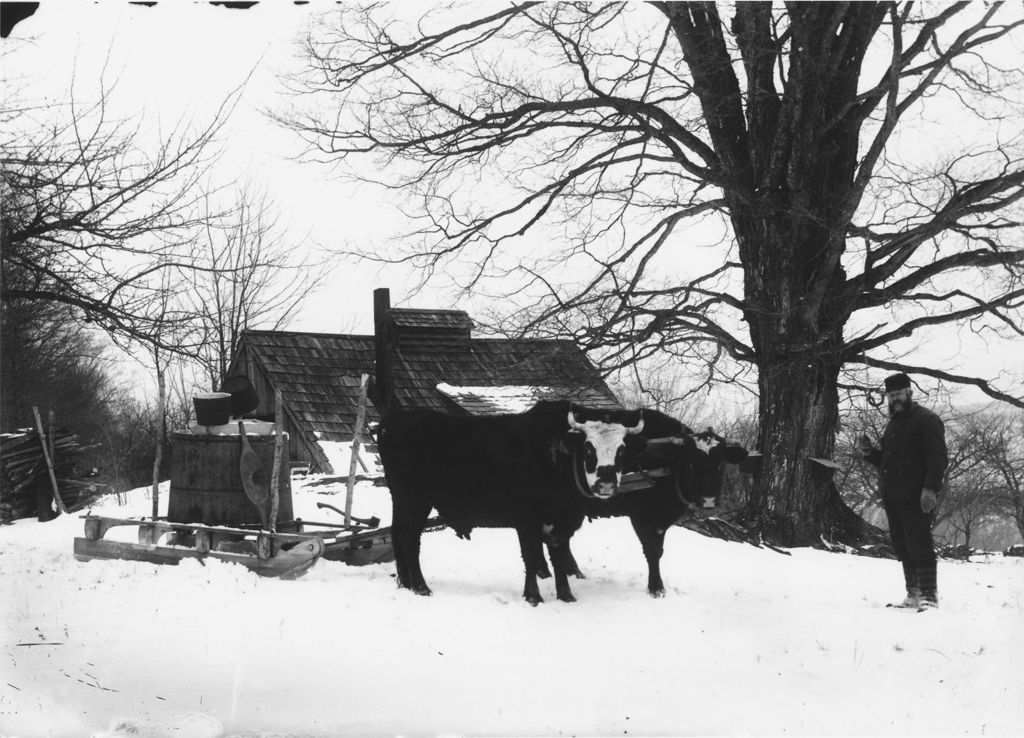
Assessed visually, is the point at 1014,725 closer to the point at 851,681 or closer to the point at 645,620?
the point at 851,681

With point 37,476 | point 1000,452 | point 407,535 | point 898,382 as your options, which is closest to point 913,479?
point 898,382

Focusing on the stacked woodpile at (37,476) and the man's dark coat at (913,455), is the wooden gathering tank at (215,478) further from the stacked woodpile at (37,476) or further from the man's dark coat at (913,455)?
the stacked woodpile at (37,476)

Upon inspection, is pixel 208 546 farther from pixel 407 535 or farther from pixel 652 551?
pixel 652 551

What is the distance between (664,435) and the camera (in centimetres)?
917

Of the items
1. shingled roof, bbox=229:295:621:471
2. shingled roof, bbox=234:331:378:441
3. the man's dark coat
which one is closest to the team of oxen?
the man's dark coat

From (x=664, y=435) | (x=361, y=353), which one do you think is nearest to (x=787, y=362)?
(x=664, y=435)

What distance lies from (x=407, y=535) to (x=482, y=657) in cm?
226

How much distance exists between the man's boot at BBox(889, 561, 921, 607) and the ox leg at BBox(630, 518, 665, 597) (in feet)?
6.50

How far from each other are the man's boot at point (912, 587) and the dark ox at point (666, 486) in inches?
65.7

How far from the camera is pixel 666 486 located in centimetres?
892

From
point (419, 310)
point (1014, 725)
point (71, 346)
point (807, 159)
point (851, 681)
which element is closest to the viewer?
point (1014, 725)

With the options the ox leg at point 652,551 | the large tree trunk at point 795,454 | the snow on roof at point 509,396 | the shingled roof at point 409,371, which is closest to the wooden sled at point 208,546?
the ox leg at point 652,551

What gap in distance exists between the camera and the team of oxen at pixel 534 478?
27.5ft

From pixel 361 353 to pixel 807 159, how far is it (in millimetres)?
11973
